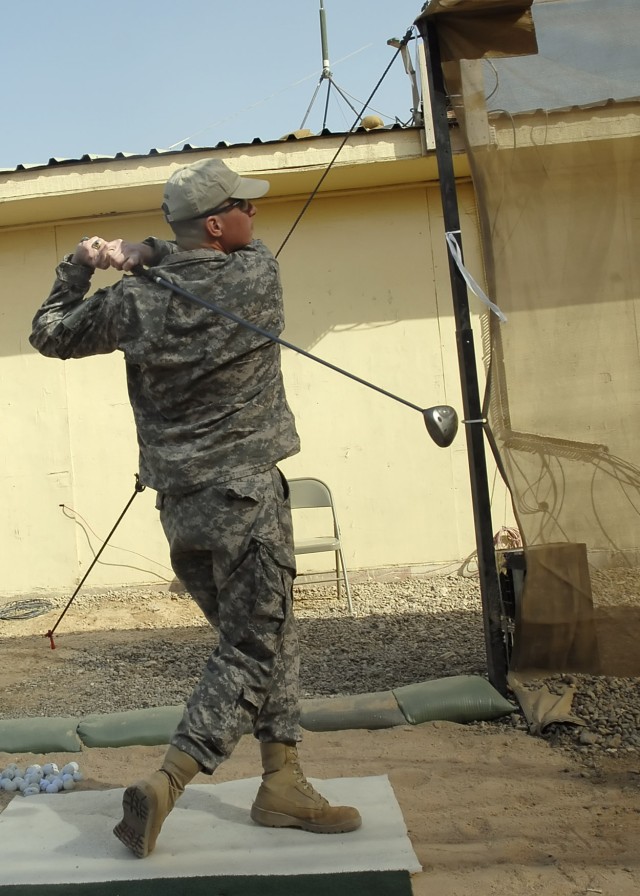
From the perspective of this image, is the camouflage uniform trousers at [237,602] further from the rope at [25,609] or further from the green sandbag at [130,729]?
the rope at [25,609]

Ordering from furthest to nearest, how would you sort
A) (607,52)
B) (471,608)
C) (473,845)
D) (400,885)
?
(471,608)
(607,52)
(473,845)
(400,885)

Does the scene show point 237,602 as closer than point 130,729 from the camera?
Yes

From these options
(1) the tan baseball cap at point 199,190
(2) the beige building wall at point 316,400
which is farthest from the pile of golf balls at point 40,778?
(2) the beige building wall at point 316,400

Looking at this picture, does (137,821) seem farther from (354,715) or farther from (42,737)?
(354,715)

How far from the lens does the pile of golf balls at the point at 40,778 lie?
3410 millimetres

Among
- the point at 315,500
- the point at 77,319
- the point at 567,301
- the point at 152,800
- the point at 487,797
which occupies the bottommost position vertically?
the point at 487,797

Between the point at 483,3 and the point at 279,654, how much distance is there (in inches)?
108

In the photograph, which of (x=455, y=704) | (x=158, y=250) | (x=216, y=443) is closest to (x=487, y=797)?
(x=455, y=704)

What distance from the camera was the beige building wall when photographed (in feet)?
25.5

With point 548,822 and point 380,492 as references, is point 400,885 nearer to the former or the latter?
point 548,822

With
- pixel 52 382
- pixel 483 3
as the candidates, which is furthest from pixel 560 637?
pixel 52 382

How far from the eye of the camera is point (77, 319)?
2.82m

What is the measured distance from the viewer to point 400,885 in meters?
2.51

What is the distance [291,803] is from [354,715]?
117 centimetres
